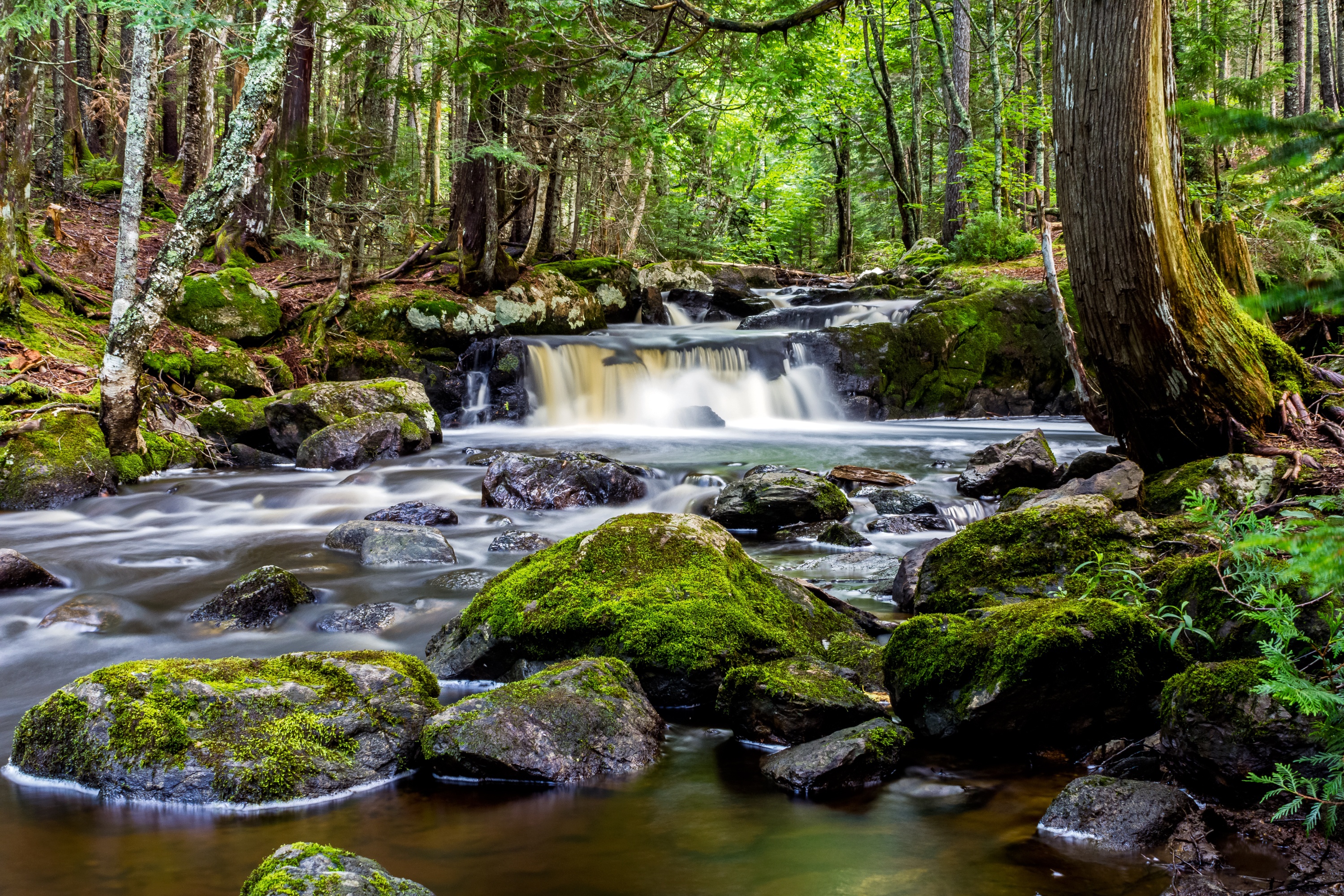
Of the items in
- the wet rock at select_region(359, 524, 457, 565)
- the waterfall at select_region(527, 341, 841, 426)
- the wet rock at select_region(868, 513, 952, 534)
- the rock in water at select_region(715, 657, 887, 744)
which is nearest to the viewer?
the rock in water at select_region(715, 657, 887, 744)

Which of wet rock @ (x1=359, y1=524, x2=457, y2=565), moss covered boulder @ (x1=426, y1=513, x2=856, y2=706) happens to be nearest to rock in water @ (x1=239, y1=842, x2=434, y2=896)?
moss covered boulder @ (x1=426, y1=513, x2=856, y2=706)

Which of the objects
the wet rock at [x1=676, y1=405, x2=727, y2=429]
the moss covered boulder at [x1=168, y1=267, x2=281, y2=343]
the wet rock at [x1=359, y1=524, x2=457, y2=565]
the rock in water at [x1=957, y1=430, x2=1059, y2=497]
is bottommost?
the wet rock at [x1=359, y1=524, x2=457, y2=565]

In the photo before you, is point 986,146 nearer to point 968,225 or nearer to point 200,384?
point 968,225

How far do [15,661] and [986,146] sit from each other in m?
19.7

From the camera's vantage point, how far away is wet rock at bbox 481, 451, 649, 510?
365 inches

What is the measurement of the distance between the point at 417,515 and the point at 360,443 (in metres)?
3.25

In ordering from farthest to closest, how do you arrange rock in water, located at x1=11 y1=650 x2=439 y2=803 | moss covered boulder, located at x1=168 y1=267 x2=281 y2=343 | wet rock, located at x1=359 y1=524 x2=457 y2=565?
moss covered boulder, located at x1=168 y1=267 x2=281 y2=343 → wet rock, located at x1=359 y1=524 x2=457 y2=565 → rock in water, located at x1=11 y1=650 x2=439 y2=803

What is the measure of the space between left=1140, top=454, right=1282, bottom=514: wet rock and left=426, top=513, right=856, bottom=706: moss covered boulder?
2.53 metres

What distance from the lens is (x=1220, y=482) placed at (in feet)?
19.0

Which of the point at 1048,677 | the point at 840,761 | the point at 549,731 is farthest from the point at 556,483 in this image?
the point at 1048,677

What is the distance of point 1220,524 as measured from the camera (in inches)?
122

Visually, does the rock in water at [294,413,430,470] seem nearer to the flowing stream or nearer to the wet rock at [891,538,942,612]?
the flowing stream

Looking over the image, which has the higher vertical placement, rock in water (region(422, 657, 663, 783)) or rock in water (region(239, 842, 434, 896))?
rock in water (region(239, 842, 434, 896))

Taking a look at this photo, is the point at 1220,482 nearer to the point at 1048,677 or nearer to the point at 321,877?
the point at 1048,677
